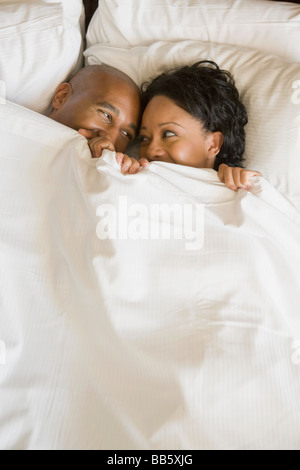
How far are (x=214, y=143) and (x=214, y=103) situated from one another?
117 millimetres

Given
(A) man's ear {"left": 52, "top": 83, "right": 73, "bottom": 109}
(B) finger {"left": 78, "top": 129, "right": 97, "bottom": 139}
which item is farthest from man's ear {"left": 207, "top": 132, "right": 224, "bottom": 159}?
(A) man's ear {"left": 52, "top": 83, "right": 73, "bottom": 109}

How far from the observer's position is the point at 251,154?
4.51 feet

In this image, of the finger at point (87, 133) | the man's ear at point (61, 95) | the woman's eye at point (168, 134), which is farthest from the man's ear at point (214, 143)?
the man's ear at point (61, 95)

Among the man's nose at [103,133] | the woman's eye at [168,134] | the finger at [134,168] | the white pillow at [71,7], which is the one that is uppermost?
the white pillow at [71,7]

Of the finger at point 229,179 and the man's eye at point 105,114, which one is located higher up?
the man's eye at point 105,114

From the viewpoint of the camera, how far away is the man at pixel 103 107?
1.40 m

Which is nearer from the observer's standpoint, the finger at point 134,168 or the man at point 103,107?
the finger at point 134,168

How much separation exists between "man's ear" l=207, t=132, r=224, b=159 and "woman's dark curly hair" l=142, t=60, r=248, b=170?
0.04ft

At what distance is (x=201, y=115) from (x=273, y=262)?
517 mm

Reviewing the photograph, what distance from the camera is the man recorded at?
1.40m

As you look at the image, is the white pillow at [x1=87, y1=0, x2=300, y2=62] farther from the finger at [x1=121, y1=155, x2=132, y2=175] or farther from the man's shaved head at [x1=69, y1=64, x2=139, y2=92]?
the finger at [x1=121, y1=155, x2=132, y2=175]

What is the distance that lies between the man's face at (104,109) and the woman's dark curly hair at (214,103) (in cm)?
10

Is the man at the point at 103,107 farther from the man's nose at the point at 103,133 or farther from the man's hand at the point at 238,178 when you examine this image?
the man's hand at the point at 238,178

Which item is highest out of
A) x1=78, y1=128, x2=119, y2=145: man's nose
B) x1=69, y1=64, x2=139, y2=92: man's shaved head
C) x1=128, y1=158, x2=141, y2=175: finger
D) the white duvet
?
x1=69, y1=64, x2=139, y2=92: man's shaved head
